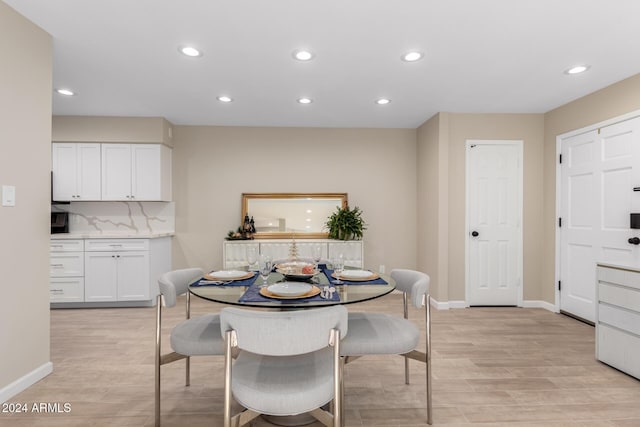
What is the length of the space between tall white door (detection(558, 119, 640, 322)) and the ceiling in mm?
589

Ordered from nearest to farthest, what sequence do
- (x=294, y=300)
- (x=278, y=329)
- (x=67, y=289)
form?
(x=278, y=329)
(x=294, y=300)
(x=67, y=289)

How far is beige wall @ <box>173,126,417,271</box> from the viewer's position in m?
4.97

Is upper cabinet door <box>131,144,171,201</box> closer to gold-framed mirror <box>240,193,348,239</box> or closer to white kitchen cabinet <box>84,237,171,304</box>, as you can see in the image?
white kitchen cabinet <box>84,237,171,304</box>

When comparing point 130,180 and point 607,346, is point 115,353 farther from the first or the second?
point 607,346

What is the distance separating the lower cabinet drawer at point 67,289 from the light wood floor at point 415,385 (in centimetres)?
82

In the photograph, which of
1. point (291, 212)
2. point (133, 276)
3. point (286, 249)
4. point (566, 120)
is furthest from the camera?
point (291, 212)

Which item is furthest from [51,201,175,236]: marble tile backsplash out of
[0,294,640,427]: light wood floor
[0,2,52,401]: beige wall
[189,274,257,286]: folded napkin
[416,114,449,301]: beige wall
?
[416,114,449,301]: beige wall

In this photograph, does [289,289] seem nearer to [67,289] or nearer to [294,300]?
[294,300]

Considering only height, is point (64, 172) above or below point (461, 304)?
above

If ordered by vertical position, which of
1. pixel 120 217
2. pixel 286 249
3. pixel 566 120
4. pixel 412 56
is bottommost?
pixel 286 249

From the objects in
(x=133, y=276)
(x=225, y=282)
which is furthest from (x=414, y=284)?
(x=133, y=276)

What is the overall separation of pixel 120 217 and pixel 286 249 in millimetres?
2448

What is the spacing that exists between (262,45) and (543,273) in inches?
169

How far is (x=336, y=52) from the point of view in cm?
272
